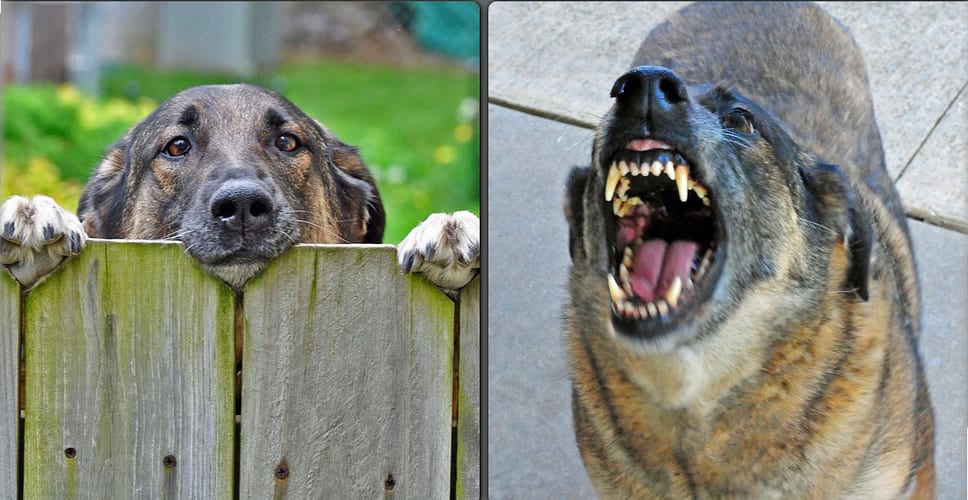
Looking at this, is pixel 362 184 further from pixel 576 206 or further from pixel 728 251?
pixel 728 251

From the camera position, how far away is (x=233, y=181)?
3193 mm

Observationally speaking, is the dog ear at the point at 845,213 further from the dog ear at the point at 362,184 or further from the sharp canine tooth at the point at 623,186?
the dog ear at the point at 362,184

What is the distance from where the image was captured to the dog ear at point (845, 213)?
10.7ft

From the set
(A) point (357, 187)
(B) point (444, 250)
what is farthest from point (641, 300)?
(A) point (357, 187)

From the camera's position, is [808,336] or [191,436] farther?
[808,336]

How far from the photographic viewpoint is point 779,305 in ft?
10.6

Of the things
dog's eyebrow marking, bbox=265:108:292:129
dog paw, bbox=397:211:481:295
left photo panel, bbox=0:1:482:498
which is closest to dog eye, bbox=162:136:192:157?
dog's eyebrow marking, bbox=265:108:292:129

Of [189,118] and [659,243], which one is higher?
[189,118]

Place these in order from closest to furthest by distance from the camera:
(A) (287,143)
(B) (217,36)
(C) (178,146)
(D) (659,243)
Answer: (D) (659,243) → (C) (178,146) → (A) (287,143) → (B) (217,36)

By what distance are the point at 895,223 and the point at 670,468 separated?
138 centimetres

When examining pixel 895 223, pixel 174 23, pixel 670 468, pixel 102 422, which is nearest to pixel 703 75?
pixel 895 223

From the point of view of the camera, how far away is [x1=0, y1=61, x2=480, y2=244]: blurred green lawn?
7422mm

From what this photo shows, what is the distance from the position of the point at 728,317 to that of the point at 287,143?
5.08ft

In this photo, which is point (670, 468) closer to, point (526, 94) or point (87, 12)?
point (526, 94)
